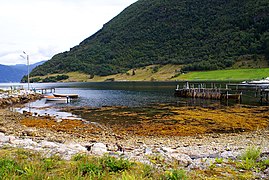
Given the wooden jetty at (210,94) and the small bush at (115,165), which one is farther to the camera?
the wooden jetty at (210,94)

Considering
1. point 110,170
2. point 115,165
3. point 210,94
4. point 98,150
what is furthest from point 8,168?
point 210,94

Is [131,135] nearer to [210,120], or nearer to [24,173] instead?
[210,120]

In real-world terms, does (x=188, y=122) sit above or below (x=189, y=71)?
below

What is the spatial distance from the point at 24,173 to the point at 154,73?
613 ft

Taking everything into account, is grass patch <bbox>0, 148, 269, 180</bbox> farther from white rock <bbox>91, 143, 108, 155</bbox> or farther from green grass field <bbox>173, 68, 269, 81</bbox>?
green grass field <bbox>173, 68, 269, 81</bbox>

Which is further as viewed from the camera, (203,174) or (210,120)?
(210,120)

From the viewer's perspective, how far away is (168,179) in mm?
7012

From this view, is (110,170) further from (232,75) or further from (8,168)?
(232,75)

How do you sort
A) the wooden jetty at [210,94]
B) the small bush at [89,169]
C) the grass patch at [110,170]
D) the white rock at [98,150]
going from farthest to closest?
the wooden jetty at [210,94] < the white rock at [98,150] < the small bush at [89,169] < the grass patch at [110,170]

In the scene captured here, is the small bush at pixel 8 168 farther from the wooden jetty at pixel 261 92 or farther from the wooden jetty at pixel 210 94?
the wooden jetty at pixel 210 94

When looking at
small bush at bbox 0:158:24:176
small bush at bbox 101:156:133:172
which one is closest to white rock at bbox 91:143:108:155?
small bush at bbox 101:156:133:172

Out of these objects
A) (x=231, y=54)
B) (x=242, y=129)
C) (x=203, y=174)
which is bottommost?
(x=242, y=129)

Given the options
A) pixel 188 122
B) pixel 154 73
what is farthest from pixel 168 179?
pixel 154 73

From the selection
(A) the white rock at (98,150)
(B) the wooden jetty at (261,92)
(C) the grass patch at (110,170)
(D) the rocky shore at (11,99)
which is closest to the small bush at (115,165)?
(C) the grass patch at (110,170)
